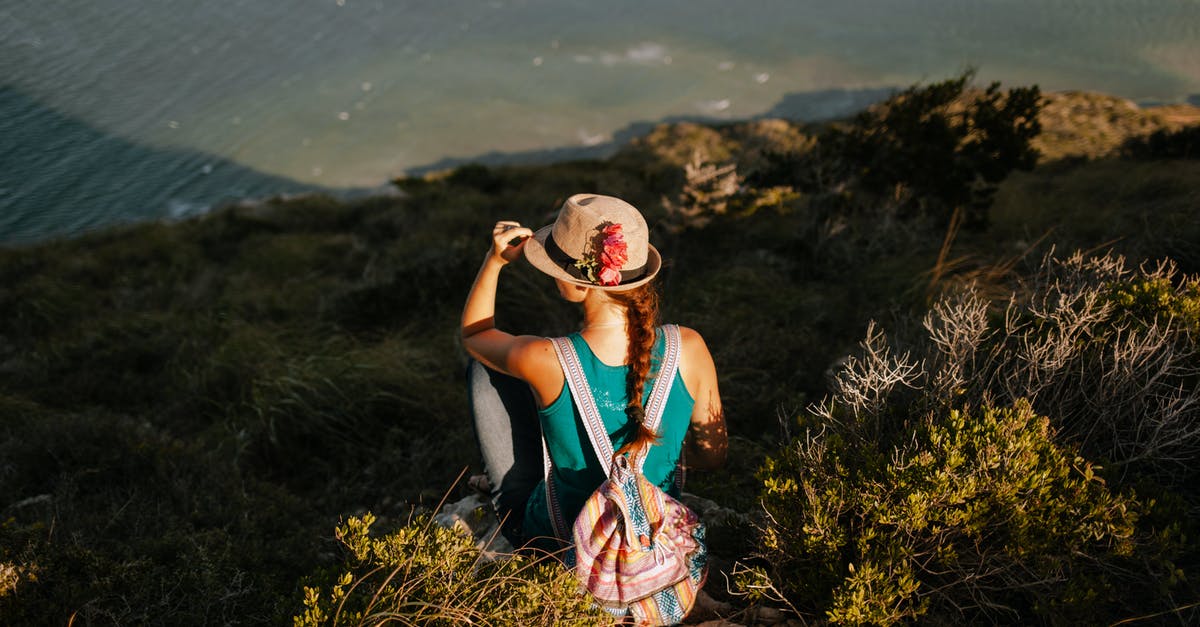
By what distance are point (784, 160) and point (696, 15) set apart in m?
32.8

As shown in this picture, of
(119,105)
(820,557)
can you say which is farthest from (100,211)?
(820,557)

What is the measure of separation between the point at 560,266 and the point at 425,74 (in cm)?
3148

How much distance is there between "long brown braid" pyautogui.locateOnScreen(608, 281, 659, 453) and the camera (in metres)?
2.27

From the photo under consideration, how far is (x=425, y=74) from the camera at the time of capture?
3075 cm

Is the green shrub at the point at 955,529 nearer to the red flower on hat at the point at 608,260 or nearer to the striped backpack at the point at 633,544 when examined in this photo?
the striped backpack at the point at 633,544

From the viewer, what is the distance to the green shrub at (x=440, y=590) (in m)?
1.90

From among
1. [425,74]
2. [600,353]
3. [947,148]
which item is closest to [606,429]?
[600,353]

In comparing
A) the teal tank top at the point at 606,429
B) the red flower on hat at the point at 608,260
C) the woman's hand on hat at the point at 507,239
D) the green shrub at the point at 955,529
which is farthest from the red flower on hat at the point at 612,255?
the green shrub at the point at 955,529

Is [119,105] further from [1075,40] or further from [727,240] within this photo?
[1075,40]

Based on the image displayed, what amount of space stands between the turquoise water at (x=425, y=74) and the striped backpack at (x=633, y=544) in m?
15.3

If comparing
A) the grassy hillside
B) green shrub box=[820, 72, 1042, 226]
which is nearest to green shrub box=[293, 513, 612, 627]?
the grassy hillside

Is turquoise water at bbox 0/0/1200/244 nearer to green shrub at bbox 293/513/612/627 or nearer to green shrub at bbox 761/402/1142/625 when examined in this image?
green shrub at bbox 293/513/612/627

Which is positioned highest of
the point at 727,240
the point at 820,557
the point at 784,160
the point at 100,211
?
the point at 820,557

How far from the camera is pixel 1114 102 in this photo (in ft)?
64.7
